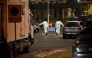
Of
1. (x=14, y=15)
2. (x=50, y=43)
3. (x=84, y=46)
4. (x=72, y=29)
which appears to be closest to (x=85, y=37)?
(x=84, y=46)

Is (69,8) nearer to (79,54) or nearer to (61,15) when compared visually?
(61,15)

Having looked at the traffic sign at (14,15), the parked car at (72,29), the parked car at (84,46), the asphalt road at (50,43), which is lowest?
the asphalt road at (50,43)

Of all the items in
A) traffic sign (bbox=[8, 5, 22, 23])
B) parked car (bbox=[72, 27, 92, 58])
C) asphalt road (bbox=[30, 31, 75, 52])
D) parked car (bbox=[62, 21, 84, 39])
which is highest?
traffic sign (bbox=[8, 5, 22, 23])

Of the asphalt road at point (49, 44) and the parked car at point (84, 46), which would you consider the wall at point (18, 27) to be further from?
the parked car at point (84, 46)

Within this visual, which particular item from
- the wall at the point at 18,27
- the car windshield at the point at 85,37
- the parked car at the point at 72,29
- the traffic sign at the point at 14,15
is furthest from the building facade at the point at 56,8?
the car windshield at the point at 85,37

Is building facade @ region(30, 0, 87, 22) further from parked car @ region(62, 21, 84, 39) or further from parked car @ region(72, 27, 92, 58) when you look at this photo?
parked car @ region(72, 27, 92, 58)

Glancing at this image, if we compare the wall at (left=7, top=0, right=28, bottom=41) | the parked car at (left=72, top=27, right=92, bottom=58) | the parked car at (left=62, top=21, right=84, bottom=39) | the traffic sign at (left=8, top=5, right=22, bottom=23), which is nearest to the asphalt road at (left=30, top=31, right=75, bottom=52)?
the parked car at (left=62, top=21, right=84, bottom=39)

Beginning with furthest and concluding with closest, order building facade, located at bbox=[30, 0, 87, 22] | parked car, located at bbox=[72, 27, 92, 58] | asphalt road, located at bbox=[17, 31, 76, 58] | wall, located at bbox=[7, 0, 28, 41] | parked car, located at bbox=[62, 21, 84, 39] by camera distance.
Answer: building facade, located at bbox=[30, 0, 87, 22], parked car, located at bbox=[62, 21, 84, 39], asphalt road, located at bbox=[17, 31, 76, 58], wall, located at bbox=[7, 0, 28, 41], parked car, located at bbox=[72, 27, 92, 58]

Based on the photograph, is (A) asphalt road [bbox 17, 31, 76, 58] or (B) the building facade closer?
(A) asphalt road [bbox 17, 31, 76, 58]

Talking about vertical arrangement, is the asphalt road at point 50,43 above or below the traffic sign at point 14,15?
below

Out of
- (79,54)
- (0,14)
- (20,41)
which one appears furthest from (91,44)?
(20,41)

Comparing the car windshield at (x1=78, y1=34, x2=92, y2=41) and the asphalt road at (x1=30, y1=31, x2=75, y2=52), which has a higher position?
the car windshield at (x1=78, y1=34, x2=92, y2=41)

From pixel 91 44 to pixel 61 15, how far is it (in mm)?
76605

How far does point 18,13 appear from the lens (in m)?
15.1
